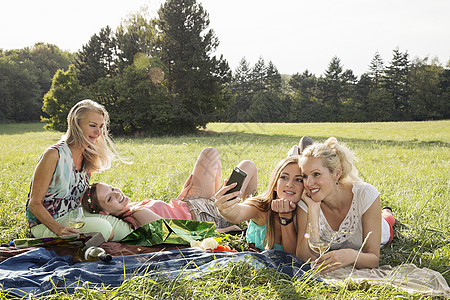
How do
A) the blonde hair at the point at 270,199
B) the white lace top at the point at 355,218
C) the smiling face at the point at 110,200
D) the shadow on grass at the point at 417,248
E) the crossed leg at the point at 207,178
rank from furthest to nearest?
the crossed leg at the point at 207,178
the smiling face at the point at 110,200
the shadow on grass at the point at 417,248
the blonde hair at the point at 270,199
the white lace top at the point at 355,218

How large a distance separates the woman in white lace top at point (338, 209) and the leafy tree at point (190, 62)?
846 inches

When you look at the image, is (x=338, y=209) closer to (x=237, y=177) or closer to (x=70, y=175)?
(x=237, y=177)

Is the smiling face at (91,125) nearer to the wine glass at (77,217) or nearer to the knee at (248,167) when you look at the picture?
the wine glass at (77,217)

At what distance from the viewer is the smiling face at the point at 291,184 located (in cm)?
303

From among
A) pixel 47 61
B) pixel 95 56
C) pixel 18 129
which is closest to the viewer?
pixel 95 56

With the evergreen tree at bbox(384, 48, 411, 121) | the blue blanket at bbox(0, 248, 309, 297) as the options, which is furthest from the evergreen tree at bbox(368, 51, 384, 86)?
the blue blanket at bbox(0, 248, 309, 297)

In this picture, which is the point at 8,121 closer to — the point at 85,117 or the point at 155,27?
the point at 155,27

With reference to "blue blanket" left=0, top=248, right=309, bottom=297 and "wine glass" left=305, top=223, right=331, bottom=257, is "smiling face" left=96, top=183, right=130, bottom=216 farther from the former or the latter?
"wine glass" left=305, top=223, right=331, bottom=257

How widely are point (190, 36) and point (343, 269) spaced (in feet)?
78.7

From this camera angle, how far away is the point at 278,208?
291cm

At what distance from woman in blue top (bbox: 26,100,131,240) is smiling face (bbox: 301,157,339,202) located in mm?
2149

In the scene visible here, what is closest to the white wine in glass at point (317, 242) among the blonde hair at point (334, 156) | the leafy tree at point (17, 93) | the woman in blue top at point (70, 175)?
the blonde hair at point (334, 156)

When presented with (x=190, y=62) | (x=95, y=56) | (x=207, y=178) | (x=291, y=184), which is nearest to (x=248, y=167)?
(x=207, y=178)

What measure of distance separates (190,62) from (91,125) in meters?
21.5
